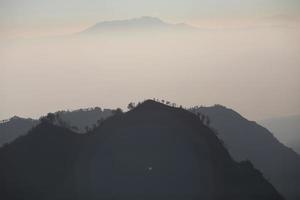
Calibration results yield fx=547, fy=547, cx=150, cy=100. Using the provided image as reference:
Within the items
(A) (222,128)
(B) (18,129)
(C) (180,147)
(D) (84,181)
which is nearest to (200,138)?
(C) (180,147)

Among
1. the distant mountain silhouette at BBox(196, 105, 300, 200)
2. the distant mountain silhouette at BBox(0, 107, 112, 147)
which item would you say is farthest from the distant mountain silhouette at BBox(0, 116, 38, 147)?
the distant mountain silhouette at BBox(196, 105, 300, 200)

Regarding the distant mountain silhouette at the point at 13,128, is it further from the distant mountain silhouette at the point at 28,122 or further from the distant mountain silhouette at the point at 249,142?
the distant mountain silhouette at the point at 249,142

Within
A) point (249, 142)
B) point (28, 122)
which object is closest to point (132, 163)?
point (28, 122)

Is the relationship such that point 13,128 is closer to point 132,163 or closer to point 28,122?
point 28,122

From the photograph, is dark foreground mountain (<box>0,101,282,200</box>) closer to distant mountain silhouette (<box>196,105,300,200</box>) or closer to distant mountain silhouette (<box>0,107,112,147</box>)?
distant mountain silhouette (<box>0,107,112,147</box>)

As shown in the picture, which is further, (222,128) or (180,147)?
(222,128)

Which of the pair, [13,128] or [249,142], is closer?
[13,128]

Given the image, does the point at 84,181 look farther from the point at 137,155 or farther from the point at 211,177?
the point at 211,177
